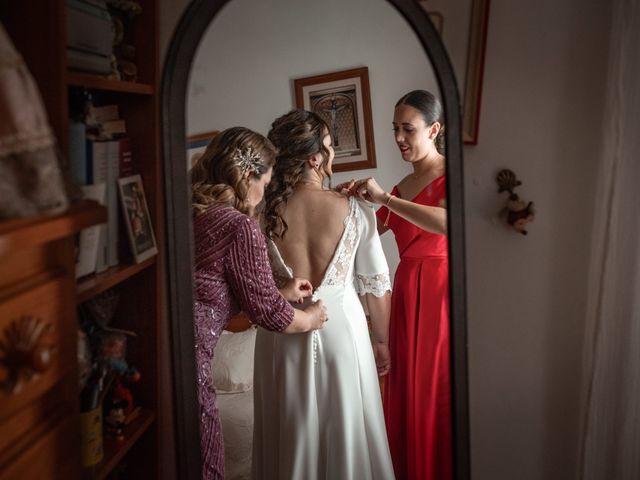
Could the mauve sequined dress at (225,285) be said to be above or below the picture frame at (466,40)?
below

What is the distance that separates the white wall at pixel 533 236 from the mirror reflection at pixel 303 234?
23cm

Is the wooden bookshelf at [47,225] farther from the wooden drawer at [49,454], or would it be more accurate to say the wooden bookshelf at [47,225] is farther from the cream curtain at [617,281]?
the cream curtain at [617,281]

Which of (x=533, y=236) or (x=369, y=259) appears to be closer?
(x=369, y=259)

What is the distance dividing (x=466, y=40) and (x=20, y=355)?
1.04 meters

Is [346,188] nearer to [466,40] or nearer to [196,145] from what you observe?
[196,145]

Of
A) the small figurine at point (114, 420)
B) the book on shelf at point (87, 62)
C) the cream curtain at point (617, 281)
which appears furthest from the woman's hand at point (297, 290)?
the cream curtain at point (617, 281)

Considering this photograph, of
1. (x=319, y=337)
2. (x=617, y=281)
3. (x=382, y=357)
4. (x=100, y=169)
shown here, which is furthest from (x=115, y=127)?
(x=617, y=281)

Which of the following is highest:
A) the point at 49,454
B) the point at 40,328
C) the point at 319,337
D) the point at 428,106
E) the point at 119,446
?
the point at 428,106

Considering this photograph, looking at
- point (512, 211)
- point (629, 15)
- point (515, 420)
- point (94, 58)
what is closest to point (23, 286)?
point (94, 58)

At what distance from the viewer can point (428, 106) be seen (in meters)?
1.11

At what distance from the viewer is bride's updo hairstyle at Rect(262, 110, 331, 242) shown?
41.5 inches

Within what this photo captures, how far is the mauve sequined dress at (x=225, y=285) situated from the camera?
1.06 metres

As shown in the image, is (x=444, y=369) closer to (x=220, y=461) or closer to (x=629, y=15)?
(x=220, y=461)

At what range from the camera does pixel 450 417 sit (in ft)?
3.85
